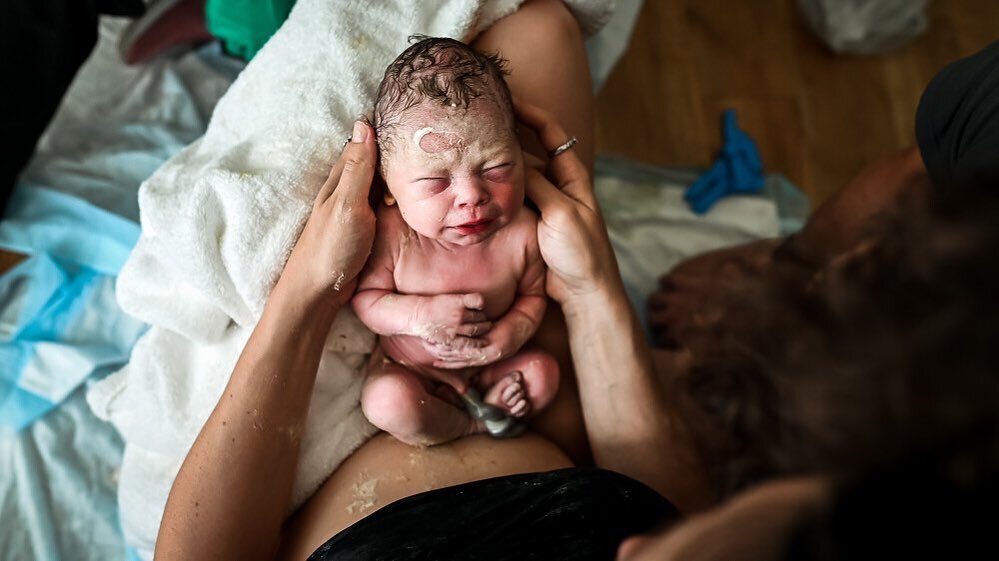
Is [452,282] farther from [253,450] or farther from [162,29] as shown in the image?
[162,29]

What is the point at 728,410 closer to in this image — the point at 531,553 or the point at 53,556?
the point at 531,553

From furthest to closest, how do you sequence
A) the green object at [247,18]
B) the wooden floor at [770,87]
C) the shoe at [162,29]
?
the wooden floor at [770,87], the shoe at [162,29], the green object at [247,18]

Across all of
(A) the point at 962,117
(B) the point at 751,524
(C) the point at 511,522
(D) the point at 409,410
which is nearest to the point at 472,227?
(D) the point at 409,410

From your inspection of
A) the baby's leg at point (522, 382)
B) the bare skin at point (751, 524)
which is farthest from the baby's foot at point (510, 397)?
the bare skin at point (751, 524)

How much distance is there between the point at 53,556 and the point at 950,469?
1.36 meters

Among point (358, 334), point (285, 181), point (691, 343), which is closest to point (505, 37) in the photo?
point (285, 181)

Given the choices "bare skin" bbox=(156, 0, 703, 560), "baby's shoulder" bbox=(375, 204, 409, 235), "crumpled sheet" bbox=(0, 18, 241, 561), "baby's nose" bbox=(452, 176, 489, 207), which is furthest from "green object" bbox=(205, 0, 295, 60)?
"baby's nose" bbox=(452, 176, 489, 207)

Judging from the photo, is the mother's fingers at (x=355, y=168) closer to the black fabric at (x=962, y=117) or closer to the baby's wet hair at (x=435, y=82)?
the baby's wet hair at (x=435, y=82)

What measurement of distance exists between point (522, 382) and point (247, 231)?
46cm

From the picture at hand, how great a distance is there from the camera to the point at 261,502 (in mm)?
1032

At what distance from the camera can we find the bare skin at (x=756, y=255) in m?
0.75

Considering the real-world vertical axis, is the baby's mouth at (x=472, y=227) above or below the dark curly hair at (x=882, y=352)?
below

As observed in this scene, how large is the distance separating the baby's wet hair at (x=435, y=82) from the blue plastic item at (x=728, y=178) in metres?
0.94

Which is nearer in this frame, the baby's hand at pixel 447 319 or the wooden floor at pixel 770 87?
the baby's hand at pixel 447 319
